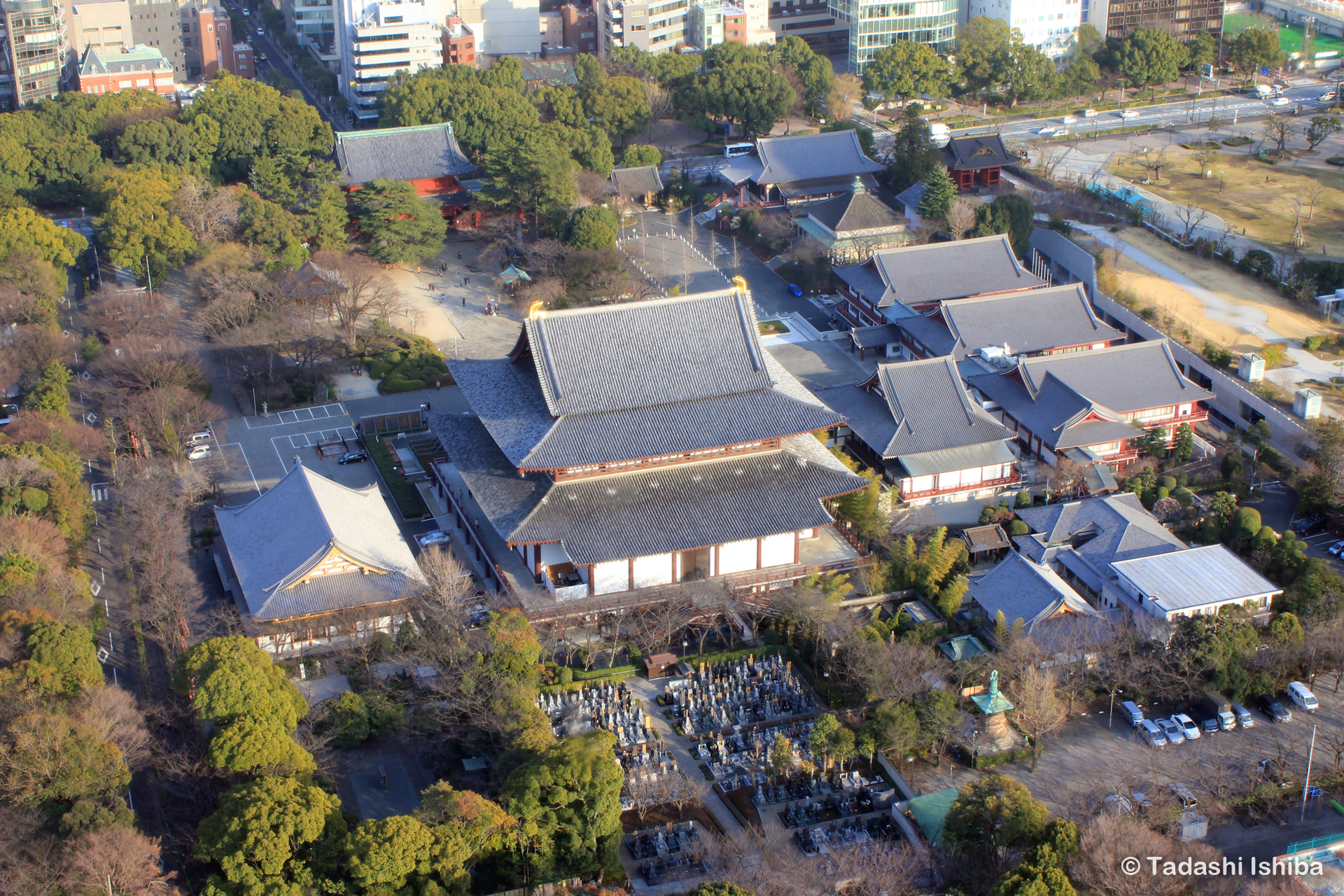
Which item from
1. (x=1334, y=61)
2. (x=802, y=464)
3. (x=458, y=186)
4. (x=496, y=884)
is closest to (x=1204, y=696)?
(x=802, y=464)

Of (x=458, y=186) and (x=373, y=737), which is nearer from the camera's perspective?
(x=373, y=737)

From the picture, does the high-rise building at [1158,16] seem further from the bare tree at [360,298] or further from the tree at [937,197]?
the bare tree at [360,298]

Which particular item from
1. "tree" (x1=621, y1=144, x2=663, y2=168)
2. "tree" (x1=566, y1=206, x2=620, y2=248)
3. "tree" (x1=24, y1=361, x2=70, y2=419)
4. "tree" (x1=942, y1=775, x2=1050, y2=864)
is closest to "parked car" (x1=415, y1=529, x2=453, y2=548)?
"tree" (x1=24, y1=361, x2=70, y2=419)

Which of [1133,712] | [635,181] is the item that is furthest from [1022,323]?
[635,181]

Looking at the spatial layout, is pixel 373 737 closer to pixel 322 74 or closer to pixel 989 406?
pixel 989 406

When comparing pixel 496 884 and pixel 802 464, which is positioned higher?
pixel 802 464

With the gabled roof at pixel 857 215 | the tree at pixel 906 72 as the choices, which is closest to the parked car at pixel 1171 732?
the gabled roof at pixel 857 215

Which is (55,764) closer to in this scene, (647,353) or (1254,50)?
(647,353)
